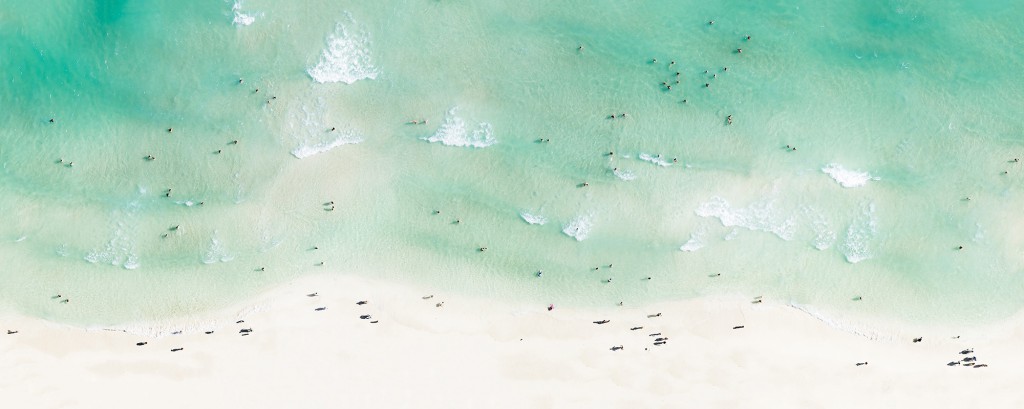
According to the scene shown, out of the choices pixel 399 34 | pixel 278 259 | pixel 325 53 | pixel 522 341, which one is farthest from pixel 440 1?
pixel 522 341

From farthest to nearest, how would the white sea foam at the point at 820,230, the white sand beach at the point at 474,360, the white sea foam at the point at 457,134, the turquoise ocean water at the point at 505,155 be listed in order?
the white sea foam at the point at 820,230, the white sea foam at the point at 457,134, the turquoise ocean water at the point at 505,155, the white sand beach at the point at 474,360

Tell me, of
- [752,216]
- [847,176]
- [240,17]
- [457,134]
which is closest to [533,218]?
[457,134]

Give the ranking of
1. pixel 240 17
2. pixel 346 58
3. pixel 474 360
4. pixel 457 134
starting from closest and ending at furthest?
pixel 474 360, pixel 240 17, pixel 346 58, pixel 457 134

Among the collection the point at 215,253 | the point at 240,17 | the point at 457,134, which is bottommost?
the point at 215,253

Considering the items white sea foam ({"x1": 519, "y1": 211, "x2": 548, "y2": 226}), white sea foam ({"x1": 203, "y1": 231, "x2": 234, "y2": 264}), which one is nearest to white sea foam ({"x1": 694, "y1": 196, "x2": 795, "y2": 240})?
white sea foam ({"x1": 519, "y1": 211, "x2": 548, "y2": 226})

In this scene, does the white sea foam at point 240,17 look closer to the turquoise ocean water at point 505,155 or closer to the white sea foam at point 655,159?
the turquoise ocean water at point 505,155

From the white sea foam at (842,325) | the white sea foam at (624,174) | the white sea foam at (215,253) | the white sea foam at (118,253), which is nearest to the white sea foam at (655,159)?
the white sea foam at (624,174)

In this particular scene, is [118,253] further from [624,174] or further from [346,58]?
[624,174]
